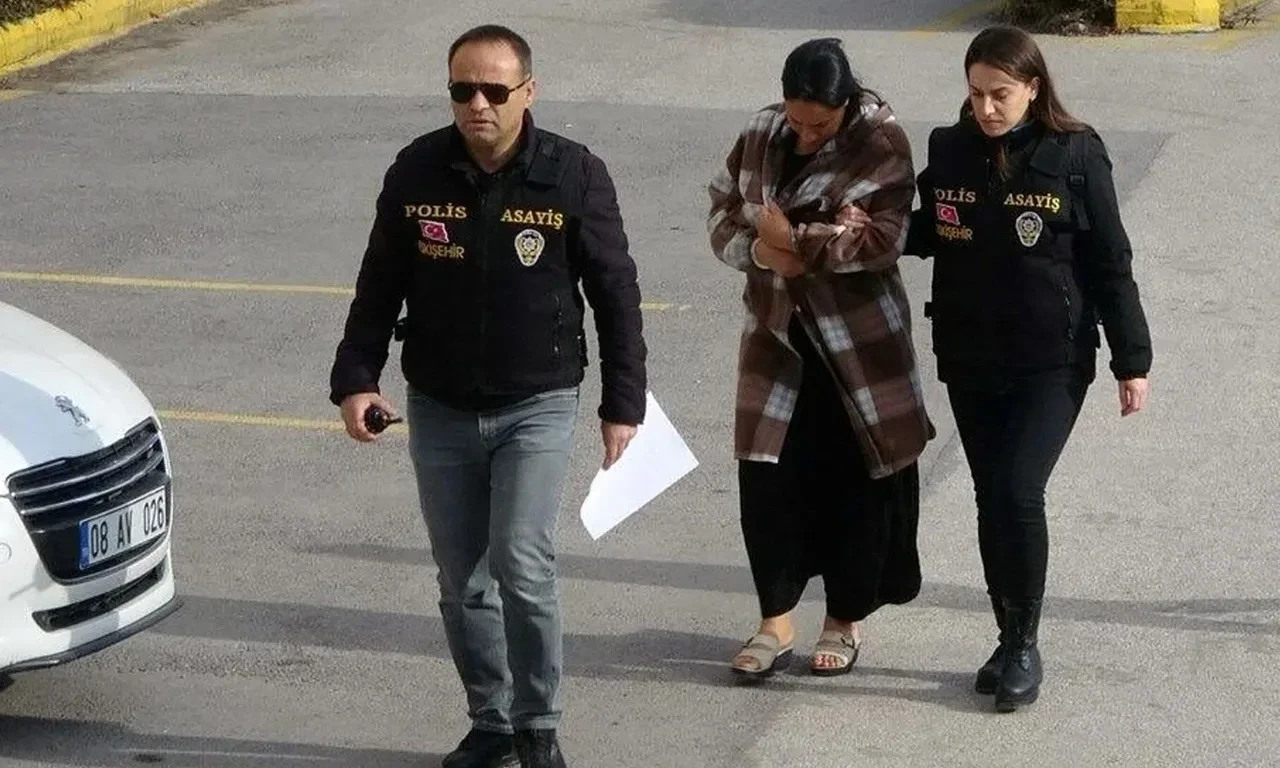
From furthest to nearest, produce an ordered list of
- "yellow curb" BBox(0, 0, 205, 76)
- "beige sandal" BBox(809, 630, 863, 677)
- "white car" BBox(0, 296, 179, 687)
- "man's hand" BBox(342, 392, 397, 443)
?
"yellow curb" BBox(0, 0, 205, 76) < "beige sandal" BBox(809, 630, 863, 677) < "white car" BBox(0, 296, 179, 687) < "man's hand" BBox(342, 392, 397, 443)

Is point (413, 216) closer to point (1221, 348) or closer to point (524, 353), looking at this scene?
point (524, 353)

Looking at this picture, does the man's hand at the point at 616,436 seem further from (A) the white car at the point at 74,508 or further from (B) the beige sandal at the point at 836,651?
(A) the white car at the point at 74,508

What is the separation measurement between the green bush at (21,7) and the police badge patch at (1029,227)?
1179 cm

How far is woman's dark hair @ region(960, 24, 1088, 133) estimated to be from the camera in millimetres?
5535

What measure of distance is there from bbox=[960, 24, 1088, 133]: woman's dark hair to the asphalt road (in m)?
1.52

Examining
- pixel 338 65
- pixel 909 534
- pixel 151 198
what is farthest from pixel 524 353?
pixel 338 65

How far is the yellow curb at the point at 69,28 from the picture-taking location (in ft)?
52.2

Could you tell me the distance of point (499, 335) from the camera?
5148 millimetres

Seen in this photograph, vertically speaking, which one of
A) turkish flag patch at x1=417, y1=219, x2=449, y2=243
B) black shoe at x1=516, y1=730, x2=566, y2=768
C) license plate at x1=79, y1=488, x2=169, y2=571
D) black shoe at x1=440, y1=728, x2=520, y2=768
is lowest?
black shoe at x1=440, y1=728, x2=520, y2=768

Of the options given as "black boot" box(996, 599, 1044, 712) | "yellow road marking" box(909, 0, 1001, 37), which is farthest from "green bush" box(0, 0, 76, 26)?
"black boot" box(996, 599, 1044, 712)

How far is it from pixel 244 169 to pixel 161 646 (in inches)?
262

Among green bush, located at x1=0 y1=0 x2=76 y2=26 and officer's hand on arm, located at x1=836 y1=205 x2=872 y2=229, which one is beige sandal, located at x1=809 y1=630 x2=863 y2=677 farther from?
green bush, located at x1=0 y1=0 x2=76 y2=26

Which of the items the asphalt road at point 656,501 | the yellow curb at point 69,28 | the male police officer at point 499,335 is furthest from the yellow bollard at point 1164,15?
the male police officer at point 499,335

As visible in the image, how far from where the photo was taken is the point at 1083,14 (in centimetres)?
1619
